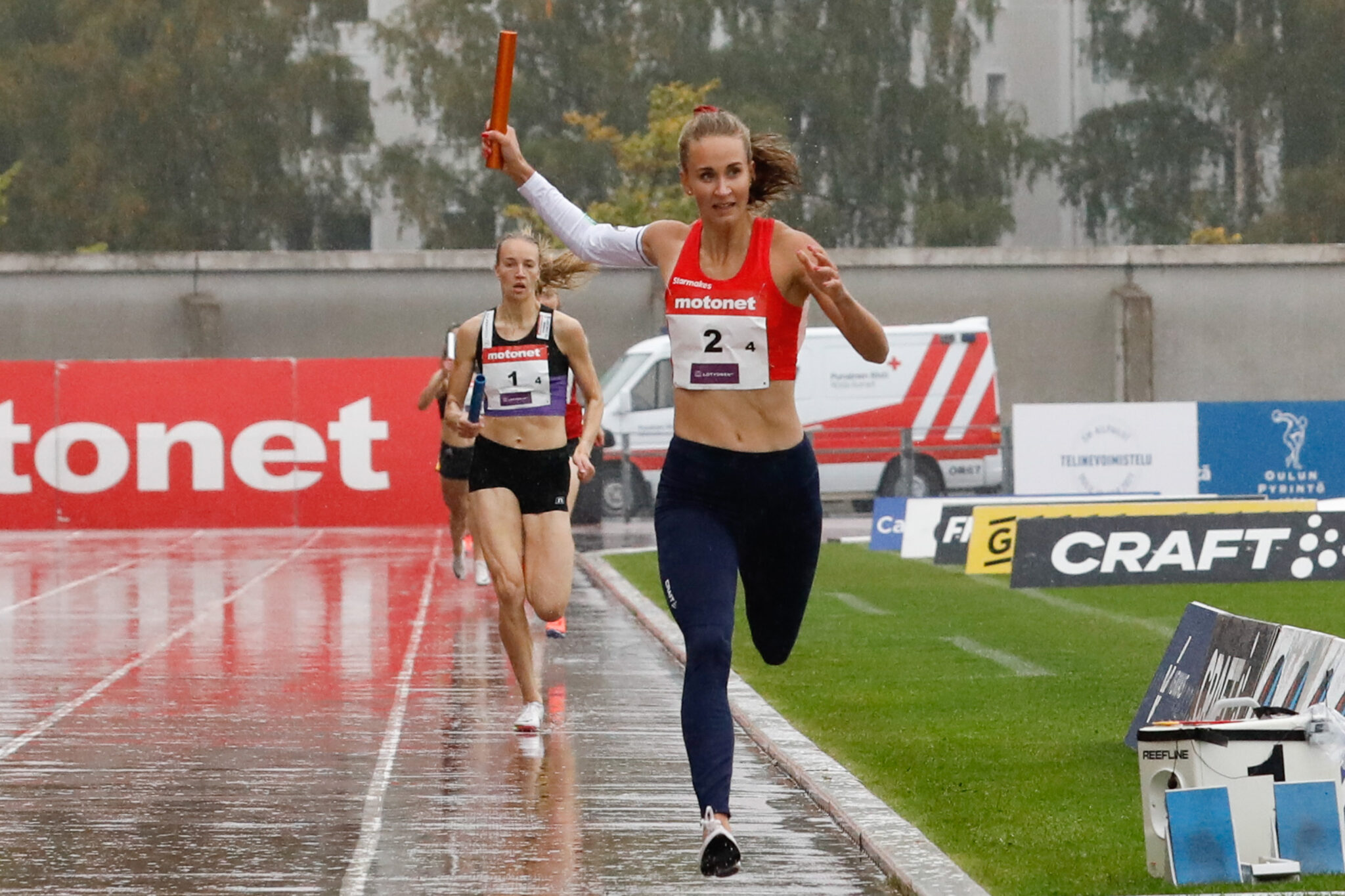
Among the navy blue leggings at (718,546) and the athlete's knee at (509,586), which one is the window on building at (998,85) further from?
the navy blue leggings at (718,546)

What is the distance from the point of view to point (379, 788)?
299 inches

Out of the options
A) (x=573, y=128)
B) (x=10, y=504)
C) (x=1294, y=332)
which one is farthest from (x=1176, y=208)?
(x=10, y=504)

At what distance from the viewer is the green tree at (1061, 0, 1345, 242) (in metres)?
54.1

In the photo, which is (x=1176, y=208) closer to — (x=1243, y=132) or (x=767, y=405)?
(x=1243, y=132)

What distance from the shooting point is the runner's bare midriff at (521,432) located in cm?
930

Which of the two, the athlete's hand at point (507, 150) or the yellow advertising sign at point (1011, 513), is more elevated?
the athlete's hand at point (507, 150)

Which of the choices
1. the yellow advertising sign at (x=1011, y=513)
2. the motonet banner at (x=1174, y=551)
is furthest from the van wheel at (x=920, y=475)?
the motonet banner at (x=1174, y=551)

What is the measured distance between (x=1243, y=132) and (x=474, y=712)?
165 ft

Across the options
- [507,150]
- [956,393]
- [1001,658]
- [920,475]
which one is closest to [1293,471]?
[956,393]

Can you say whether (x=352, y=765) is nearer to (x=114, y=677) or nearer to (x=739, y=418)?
(x=739, y=418)

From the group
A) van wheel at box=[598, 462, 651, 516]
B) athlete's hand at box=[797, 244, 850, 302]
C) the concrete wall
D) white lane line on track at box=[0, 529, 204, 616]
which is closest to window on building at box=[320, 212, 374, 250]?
the concrete wall

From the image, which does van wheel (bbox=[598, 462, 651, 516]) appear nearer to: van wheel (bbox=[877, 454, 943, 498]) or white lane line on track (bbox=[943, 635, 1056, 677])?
van wheel (bbox=[877, 454, 943, 498])

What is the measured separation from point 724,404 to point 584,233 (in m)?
0.68

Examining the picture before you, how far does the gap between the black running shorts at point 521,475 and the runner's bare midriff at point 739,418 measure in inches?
135
